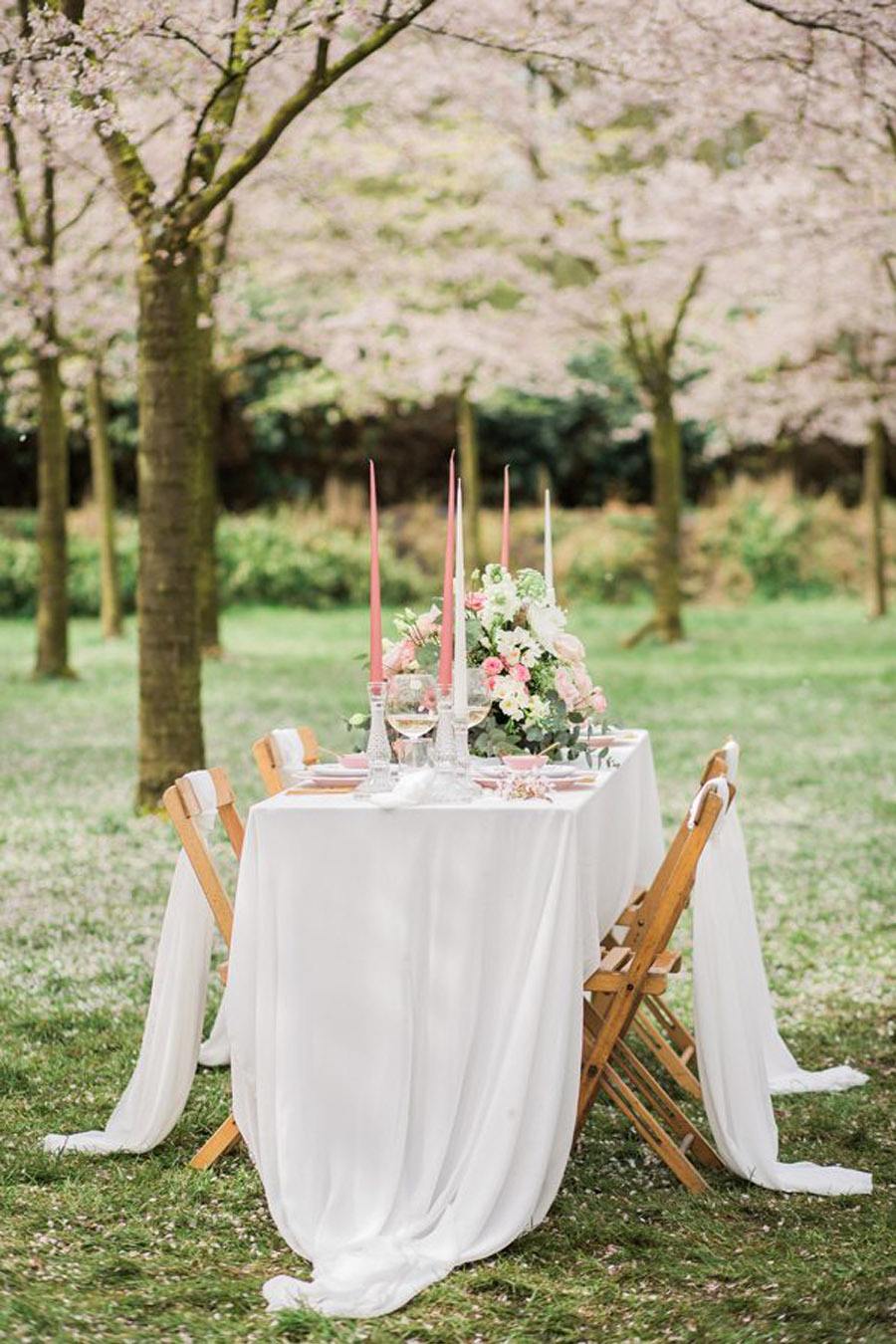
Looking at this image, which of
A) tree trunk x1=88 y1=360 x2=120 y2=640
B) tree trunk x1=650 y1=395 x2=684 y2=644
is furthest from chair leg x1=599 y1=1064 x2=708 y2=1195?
tree trunk x1=88 y1=360 x2=120 y2=640

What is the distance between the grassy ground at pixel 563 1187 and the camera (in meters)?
4.17

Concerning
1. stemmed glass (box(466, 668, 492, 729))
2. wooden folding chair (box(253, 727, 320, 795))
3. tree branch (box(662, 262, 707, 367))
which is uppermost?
tree branch (box(662, 262, 707, 367))

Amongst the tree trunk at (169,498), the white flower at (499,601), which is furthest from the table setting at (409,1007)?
the tree trunk at (169,498)

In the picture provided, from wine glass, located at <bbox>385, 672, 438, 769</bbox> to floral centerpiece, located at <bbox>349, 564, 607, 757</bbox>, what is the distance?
18.0 inches

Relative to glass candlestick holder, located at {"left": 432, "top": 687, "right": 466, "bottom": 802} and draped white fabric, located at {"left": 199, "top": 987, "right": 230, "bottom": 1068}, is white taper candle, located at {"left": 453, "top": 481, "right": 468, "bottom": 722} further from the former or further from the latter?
draped white fabric, located at {"left": 199, "top": 987, "right": 230, "bottom": 1068}

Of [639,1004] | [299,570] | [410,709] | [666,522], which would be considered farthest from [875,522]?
[410,709]

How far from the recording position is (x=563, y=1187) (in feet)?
16.8

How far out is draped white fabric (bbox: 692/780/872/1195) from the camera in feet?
16.9

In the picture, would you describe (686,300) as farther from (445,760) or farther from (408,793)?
(408,793)

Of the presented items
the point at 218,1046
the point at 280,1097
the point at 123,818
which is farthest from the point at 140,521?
the point at 280,1097

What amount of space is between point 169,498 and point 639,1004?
5904 millimetres

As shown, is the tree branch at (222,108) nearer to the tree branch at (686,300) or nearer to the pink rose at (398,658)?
the pink rose at (398,658)

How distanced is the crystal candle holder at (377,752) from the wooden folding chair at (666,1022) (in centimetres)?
96

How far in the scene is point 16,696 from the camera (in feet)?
58.8
